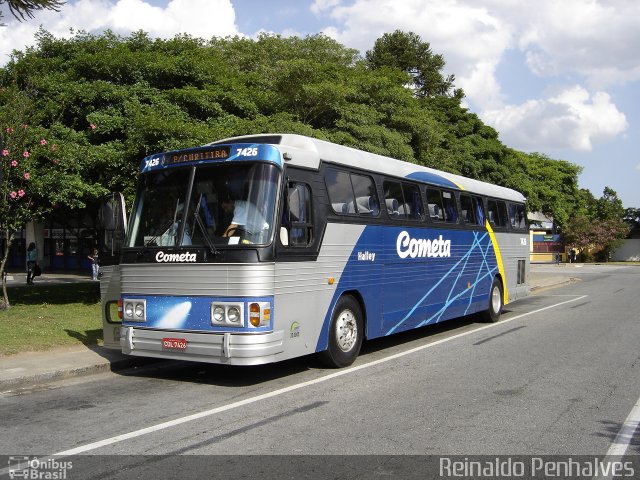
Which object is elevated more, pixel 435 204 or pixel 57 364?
pixel 435 204

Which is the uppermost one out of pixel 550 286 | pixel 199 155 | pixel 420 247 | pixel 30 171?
pixel 30 171

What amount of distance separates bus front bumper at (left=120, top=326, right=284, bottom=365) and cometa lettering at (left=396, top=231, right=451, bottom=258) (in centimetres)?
368

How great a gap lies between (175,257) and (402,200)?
462 cm

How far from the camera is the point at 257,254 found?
24.2 feet

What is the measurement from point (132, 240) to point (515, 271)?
37.0 ft

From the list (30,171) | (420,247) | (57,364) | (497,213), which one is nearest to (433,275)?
(420,247)

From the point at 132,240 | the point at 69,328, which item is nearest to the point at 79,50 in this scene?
the point at 69,328

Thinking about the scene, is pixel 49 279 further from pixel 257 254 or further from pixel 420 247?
pixel 257 254

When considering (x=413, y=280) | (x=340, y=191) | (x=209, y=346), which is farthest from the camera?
(x=413, y=280)

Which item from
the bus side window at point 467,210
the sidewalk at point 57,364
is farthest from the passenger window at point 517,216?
the sidewalk at point 57,364

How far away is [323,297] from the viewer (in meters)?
8.57

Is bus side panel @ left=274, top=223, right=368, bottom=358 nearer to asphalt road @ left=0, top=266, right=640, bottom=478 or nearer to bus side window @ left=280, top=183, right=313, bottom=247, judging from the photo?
bus side window @ left=280, top=183, right=313, bottom=247

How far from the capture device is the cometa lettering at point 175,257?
25.1ft

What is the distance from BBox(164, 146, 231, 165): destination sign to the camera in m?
7.92
